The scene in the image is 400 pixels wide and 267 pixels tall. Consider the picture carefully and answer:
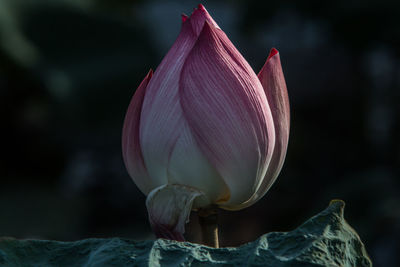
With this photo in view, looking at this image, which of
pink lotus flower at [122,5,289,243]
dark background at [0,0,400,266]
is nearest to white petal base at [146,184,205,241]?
pink lotus flower at [122,5,289,243]

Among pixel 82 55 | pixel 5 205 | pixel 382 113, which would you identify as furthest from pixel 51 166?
pixel 382 113

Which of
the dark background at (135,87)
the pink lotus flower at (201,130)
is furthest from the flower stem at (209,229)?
the dark background at (135,87)

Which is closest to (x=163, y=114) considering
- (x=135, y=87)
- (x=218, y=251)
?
(x=218, y=251)

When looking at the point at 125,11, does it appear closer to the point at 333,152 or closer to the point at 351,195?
the point at 333,152

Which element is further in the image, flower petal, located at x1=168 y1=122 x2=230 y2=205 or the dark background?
the dark background

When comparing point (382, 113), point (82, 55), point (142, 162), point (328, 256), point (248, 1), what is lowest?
point (328, 256)

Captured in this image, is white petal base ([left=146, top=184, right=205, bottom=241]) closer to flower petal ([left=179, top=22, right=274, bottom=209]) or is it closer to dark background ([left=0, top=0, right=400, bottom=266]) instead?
flower petal ([left=179, top=22, right=274, bottom=209])

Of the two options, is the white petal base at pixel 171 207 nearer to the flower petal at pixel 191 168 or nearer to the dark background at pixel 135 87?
the flower petal at pixel 191 168

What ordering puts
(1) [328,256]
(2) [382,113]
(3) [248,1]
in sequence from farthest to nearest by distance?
(3) [248,1], (2) [382,113], (1) [328,256]
